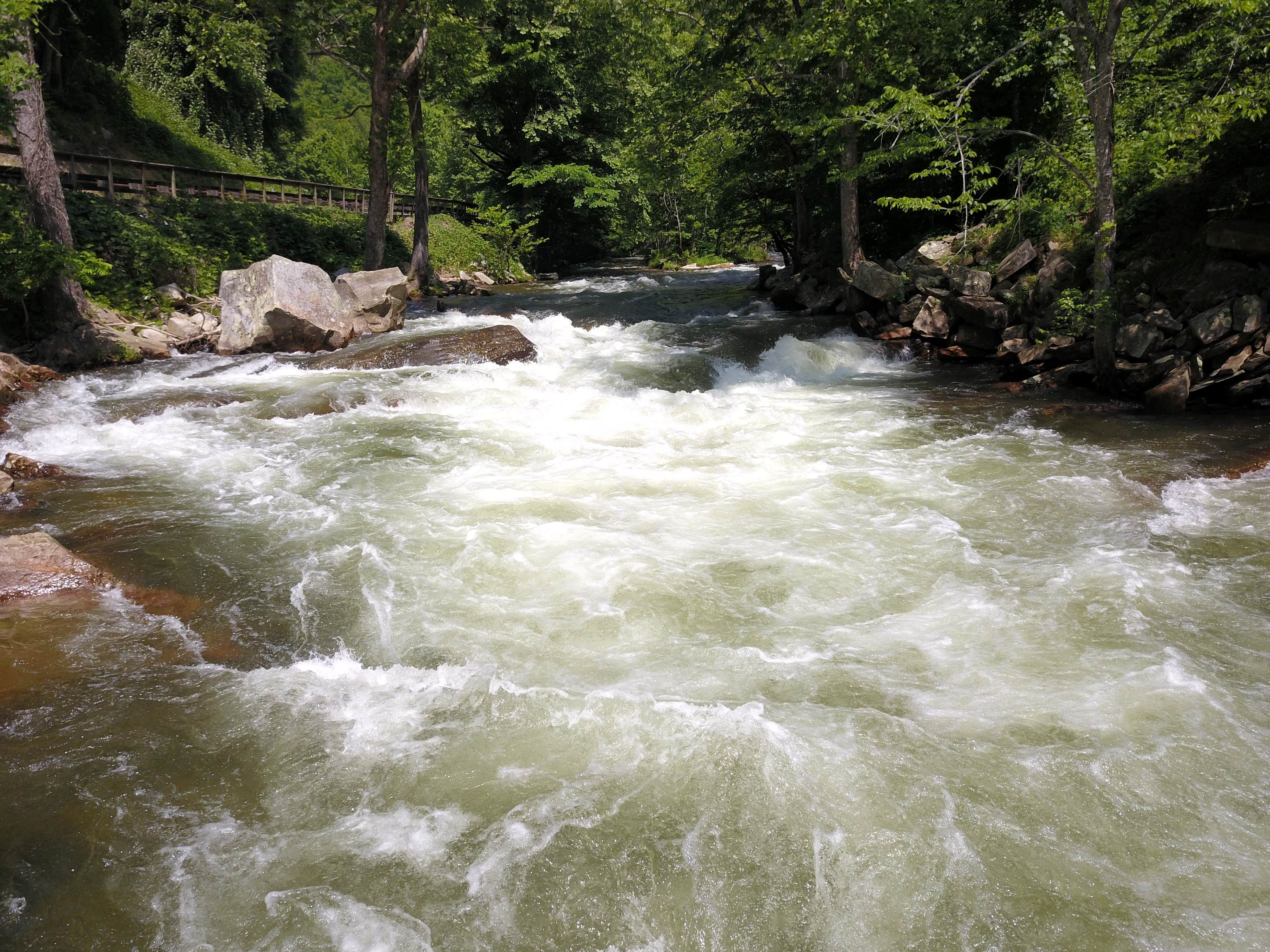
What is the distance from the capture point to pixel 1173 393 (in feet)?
30.6

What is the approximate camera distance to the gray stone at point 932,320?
535 inches

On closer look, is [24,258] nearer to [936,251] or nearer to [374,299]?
[374,299]

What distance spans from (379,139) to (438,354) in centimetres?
874

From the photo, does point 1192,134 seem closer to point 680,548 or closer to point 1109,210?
point 1109,210

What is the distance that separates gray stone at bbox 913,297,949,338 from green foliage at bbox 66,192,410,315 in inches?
582

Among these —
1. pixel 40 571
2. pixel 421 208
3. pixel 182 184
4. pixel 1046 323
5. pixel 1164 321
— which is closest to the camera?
pixel 40 571

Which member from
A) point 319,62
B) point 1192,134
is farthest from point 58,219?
point 319,62

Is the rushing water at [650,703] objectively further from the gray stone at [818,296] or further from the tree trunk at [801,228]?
the tree trunk at [801,228]

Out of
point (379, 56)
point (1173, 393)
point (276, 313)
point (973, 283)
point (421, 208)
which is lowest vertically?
point (1173, 393)

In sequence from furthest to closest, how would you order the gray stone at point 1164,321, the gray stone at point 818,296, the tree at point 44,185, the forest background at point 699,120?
1. the gray stone at point 818,296
2. the tree at point 44,185
3. the forest background at point 699,120
4. the gray stone at point 1164,321

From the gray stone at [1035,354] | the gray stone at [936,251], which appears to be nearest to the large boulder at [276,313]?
the gray stone at [936,251]

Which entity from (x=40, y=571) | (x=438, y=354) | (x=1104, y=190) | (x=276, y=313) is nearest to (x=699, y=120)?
(x=438, y=354)

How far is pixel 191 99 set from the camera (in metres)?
34.6

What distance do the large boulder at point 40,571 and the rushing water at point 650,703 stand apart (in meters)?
0.21
